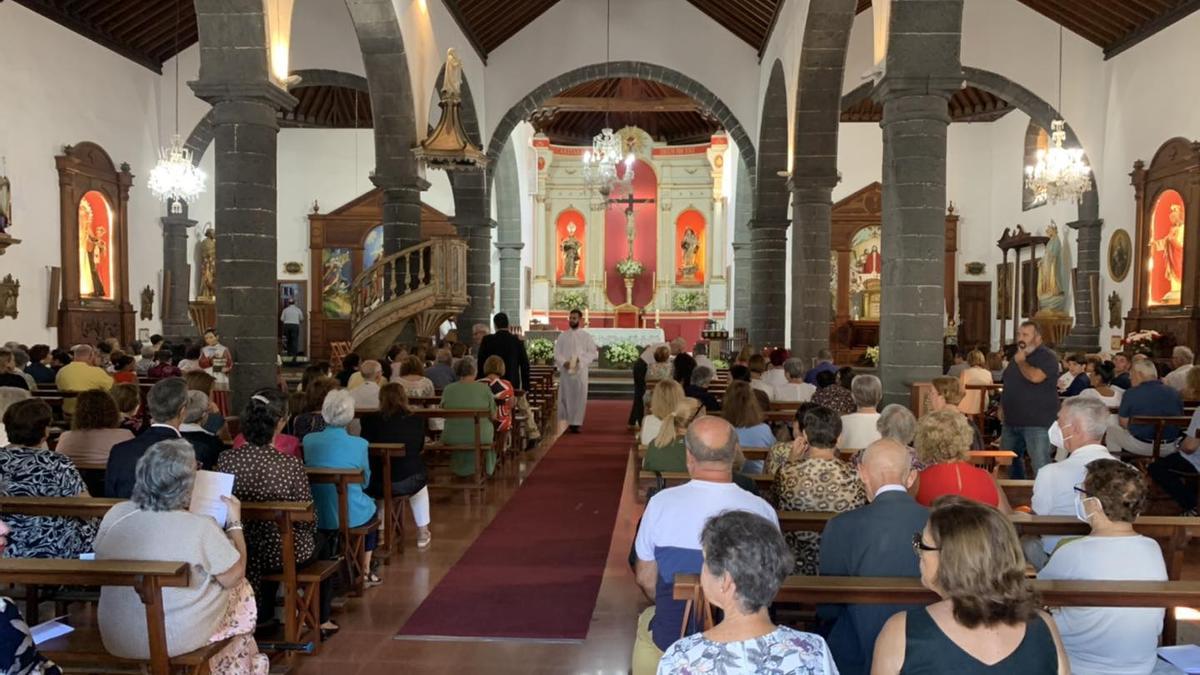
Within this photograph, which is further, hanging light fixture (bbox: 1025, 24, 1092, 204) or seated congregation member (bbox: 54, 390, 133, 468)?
hanging light fixture (bbox: 1025, 24, 1092, 204)

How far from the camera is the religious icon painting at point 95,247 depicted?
14.2 metres

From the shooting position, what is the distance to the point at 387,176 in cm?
1255

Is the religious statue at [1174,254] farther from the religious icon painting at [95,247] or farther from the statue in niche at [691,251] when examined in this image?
the religious icon painting at [95,247]

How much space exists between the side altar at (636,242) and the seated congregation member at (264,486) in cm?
2078

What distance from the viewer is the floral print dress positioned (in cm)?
207

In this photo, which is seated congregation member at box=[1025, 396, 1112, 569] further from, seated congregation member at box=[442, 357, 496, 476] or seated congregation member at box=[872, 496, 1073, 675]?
seated congregation member at box=[442, 357, 496, 476]

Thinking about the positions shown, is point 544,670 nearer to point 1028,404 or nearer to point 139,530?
point 139,530

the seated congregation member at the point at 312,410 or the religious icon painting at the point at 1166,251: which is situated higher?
the religious icon painting at the point at 1166,251

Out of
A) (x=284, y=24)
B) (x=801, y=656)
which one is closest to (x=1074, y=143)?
(x=284, y=24)

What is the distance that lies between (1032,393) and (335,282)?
17084 millimetres

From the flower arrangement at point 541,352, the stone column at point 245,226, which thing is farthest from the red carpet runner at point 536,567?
the flower arrangement at point 541,352

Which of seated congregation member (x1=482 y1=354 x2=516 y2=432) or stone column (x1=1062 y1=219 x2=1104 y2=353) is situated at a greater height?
stone column (x1=1062 y1=219 x2=1104 y2=353)

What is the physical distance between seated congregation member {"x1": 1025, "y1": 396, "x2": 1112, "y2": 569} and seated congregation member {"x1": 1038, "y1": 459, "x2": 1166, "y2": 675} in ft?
3.24

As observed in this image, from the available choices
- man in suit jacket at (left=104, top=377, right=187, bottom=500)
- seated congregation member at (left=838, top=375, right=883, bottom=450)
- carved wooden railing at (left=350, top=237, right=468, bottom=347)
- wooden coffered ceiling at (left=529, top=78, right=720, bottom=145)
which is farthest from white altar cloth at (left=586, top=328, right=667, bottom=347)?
man in suit jacket at (left=104, top=377, right=187, bottom=500)
